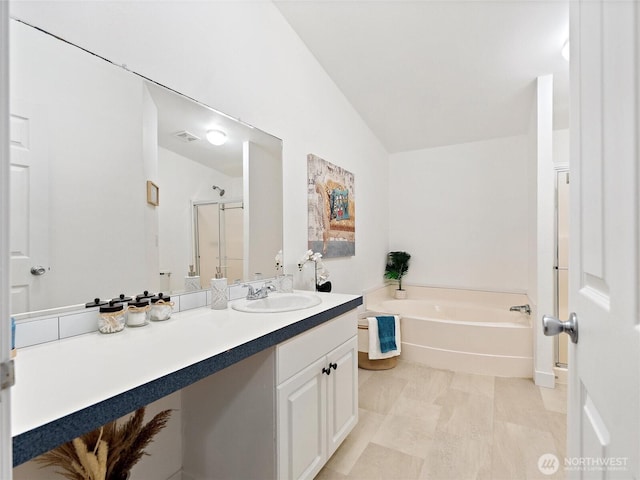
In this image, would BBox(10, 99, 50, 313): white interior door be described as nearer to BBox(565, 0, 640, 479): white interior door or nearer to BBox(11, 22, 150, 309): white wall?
BBox(11, 22, 150, 309): white wall

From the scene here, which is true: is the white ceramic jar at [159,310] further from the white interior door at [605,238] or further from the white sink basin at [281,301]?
the white interior door at [605,238]

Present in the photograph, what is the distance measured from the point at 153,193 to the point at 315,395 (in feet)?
3.88

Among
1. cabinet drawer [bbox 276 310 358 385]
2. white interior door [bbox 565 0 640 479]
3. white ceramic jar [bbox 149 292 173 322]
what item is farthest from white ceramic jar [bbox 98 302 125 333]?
white interior door [bbox 565 0 640 479]

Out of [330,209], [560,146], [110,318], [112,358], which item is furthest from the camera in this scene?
[560,146]

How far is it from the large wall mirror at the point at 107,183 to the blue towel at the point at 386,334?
1471 mm

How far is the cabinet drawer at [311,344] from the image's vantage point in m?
1.23

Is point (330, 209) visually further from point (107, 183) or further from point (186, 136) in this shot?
point (107, 183)

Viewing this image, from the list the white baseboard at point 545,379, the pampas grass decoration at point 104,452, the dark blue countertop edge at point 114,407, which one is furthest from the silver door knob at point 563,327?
the white baseboard at point 545,379

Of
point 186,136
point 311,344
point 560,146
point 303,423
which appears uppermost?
point 560,146

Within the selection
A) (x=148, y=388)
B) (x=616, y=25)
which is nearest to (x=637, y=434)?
(x=616, y=25)

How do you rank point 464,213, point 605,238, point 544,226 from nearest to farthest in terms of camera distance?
point 605,238
point 544,226
point 464,213

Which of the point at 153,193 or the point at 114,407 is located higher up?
the point at 153,193

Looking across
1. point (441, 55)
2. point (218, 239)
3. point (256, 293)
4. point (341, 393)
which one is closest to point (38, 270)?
point (218, 239)

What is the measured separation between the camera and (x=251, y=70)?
1984 mm
